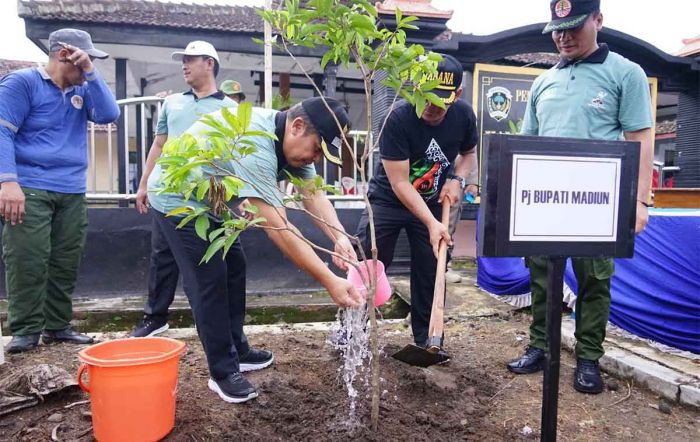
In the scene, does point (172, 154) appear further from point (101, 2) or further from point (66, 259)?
point (101, 2)

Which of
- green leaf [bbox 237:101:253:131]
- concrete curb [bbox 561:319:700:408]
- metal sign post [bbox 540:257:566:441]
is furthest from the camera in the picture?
concrete curb [bbox 561:319:700:408]

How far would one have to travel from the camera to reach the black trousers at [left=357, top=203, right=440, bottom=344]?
3.01 m

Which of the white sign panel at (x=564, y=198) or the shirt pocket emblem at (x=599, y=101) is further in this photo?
the shirt pocket emblem at (x=599, y=101)

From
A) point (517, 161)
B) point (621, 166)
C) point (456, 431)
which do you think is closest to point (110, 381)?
point (456, 431)

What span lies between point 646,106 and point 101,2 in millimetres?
8285

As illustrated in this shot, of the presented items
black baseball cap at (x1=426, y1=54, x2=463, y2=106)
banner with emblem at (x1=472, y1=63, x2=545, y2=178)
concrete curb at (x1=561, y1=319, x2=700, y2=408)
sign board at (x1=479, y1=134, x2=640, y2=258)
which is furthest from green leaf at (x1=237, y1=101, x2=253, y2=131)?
banner with emblem at (x1=472, y1=63, x2=545, y2=178)

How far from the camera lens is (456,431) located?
2.16 metres

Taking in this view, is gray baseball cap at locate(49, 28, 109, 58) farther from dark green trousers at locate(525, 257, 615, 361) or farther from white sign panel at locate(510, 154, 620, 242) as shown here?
dark green trousers at locate(525, 257, 615, 361)

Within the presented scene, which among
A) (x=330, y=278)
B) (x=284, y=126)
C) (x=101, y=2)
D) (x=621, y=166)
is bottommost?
(x=330, y=278)

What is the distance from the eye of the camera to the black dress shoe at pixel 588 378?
103 inches

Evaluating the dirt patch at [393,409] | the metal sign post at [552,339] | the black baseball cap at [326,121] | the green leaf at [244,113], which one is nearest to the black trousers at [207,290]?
the dirt patch at [393,409]

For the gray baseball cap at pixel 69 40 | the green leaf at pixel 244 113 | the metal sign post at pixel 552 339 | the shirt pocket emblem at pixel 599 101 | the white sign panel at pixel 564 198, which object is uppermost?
the gray baseball cap at pixel 69 40

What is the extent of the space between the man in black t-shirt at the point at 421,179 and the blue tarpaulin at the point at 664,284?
50.8 inches

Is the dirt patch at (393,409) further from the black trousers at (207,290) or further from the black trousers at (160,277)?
the black trousers at (160,277)
